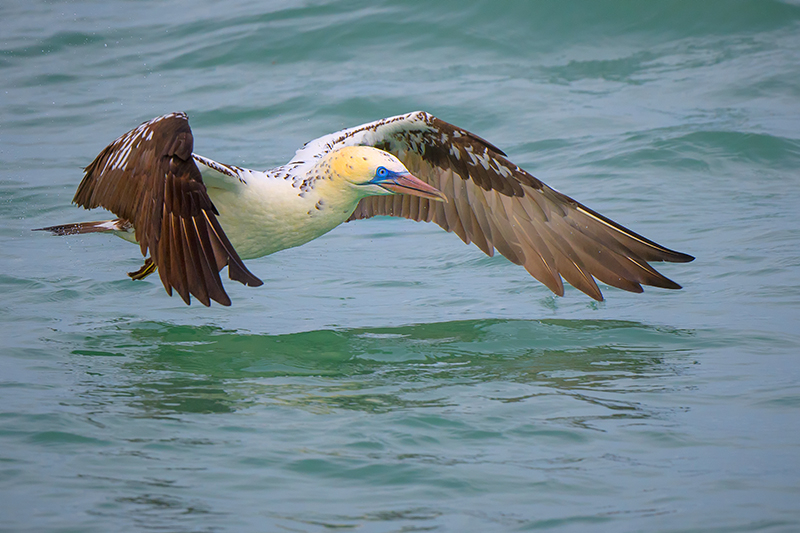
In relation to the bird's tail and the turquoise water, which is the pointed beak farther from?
the bird's tail

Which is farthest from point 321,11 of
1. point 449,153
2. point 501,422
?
point 501,422

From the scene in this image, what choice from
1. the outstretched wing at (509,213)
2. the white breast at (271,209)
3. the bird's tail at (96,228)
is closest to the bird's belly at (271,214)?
the white breast at (271,209)

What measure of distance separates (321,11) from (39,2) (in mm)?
5146

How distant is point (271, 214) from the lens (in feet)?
20.3

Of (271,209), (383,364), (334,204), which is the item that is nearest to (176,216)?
(271,209)

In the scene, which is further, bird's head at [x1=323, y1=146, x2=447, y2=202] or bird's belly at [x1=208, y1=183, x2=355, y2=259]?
bird's belly at [x1=208, y1=183, x2=355, y2=259]

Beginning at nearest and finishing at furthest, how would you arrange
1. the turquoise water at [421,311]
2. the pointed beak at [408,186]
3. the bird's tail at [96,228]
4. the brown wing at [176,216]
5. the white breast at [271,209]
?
1. the turquoise water at [421,311]
2. the brown wing at [176,216]
3. the pointed beak at [408,186]
4. the white breast at [271,209]
5. the bird's tail at [96,228]

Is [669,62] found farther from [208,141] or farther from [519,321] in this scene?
[519,321]

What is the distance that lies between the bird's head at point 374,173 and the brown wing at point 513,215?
841 mm

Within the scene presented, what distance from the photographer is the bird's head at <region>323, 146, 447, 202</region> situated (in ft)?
19.0

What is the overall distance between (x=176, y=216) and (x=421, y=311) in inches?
98.4

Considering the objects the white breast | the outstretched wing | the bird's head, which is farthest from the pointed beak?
the outstretched wing

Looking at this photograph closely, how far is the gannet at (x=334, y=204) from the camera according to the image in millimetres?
5066

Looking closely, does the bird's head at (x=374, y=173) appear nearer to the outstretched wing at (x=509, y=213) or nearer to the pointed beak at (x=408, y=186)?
the pointed beak at (x=408, y=186)
